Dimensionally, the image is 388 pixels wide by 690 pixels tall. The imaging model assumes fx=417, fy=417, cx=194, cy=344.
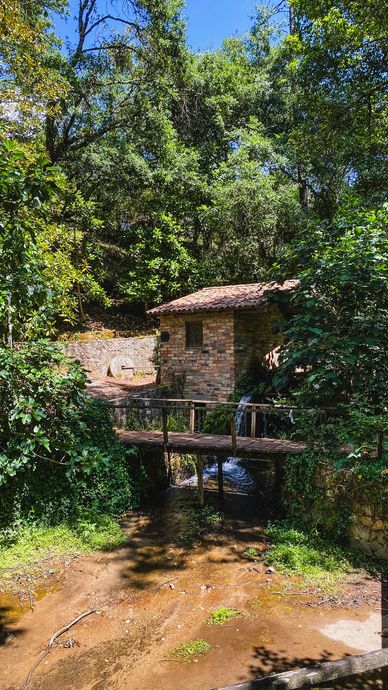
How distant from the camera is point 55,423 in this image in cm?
695

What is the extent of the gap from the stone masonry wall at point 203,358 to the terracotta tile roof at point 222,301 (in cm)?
39

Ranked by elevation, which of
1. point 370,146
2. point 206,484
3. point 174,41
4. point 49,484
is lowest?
point 206,484

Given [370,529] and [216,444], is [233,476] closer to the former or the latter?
[216,444]

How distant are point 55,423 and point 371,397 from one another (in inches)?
208

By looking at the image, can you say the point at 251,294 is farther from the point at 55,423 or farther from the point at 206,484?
the point at 55,423

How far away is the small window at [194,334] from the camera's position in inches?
531

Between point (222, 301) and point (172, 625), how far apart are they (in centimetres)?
949

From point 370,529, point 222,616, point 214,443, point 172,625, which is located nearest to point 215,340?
point 214,443

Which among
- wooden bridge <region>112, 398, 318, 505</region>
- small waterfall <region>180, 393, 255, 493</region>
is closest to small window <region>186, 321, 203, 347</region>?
small waterfall <region>180, 393, 255, 493</region>

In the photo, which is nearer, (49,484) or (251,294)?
(49,484)

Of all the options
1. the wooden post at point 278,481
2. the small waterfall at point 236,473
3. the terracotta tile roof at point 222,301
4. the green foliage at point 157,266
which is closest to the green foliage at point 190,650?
the wooden post at point 278,481

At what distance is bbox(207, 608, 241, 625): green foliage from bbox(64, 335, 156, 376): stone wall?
37.6 feet

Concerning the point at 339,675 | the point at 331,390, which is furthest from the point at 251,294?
the point at 339,675

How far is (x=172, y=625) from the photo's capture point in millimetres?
4723
